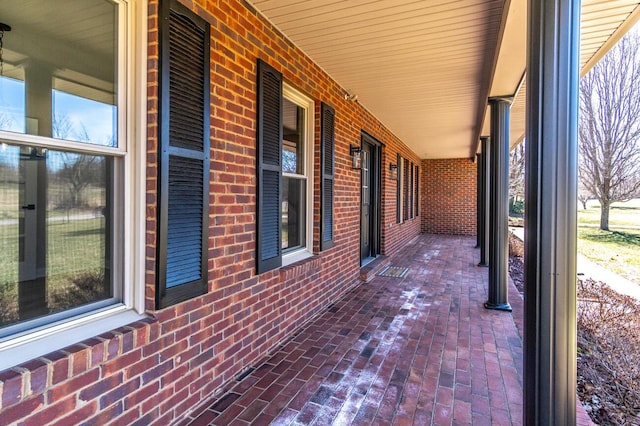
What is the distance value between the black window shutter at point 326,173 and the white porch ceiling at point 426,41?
50 centimetres

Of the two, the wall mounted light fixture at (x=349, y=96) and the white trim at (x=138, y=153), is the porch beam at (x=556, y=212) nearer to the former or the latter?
the white trim at (x=138, y=153)

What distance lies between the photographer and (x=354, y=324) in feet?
11.3

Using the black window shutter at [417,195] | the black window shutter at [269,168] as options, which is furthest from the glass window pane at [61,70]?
the black window shutter at [417,195]

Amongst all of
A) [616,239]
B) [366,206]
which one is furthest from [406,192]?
[616,239]

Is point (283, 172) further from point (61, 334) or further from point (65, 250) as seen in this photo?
point (61, 334)

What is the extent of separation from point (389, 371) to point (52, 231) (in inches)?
87.0

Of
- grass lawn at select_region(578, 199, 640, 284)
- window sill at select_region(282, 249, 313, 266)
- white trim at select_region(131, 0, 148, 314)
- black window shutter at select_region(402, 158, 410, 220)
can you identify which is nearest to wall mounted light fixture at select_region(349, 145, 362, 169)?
window sill at select_region(282, 249, 313, 266)

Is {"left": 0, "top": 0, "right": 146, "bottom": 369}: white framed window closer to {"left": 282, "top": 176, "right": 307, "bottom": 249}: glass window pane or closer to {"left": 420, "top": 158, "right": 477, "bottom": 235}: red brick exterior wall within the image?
{"left": 282, "top": 176, "right": 307, "bottom": 249}: glass window pane

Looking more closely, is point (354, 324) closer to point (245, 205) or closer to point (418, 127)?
point (245, 205)

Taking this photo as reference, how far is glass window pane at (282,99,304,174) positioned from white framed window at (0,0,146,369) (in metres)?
1.66

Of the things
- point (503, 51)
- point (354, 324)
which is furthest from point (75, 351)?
point (503, 51)

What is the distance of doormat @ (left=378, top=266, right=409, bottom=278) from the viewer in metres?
5.54

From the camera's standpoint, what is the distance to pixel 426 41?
9.71 feet

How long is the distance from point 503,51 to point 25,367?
3455mm
